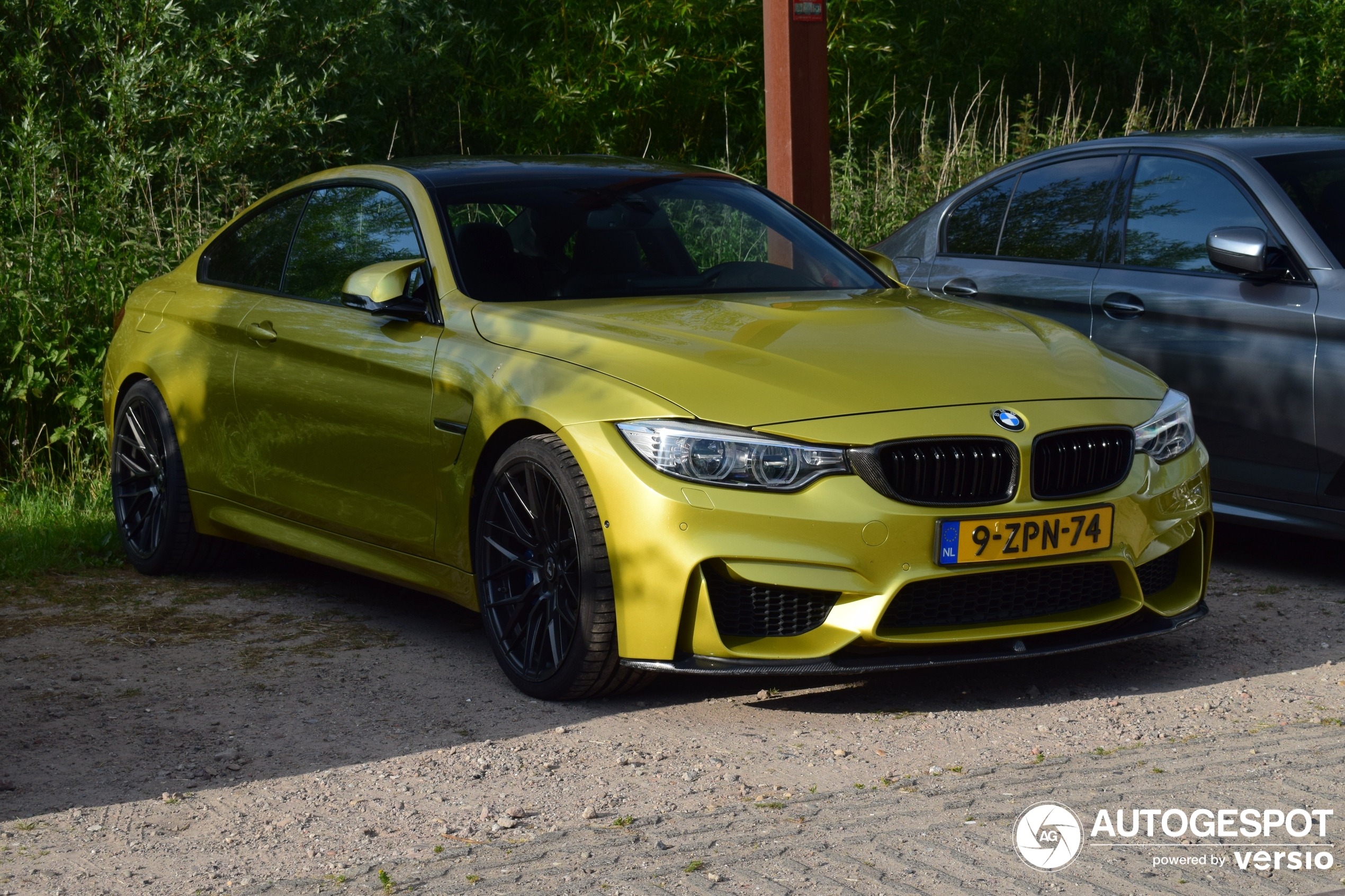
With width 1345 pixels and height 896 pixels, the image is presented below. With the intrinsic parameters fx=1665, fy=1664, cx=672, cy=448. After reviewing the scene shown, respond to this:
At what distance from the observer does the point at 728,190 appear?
6.13 m

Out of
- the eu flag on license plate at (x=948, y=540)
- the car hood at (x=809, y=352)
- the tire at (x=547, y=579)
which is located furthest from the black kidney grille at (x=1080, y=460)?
the tire at (x=547, y=579)

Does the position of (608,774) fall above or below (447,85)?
below

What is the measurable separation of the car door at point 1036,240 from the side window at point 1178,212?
0.15 m

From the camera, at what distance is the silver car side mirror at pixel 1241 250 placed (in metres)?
5.82

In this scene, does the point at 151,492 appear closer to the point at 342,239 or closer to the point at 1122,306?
the point at 342,239

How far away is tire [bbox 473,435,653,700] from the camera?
4469mm

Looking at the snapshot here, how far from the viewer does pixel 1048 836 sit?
356 cm

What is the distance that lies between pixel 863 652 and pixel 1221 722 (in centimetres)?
→ 97

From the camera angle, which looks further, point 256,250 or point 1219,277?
point 256,250

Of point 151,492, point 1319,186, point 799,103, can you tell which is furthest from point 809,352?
point 799,103

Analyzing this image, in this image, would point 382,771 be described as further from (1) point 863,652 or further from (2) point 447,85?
(2) point 447,85

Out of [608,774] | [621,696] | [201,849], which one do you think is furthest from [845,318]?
[201,849]

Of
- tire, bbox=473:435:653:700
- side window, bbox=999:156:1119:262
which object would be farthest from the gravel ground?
side window, bbox=999:156:1119:262

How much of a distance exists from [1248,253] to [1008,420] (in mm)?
1861
